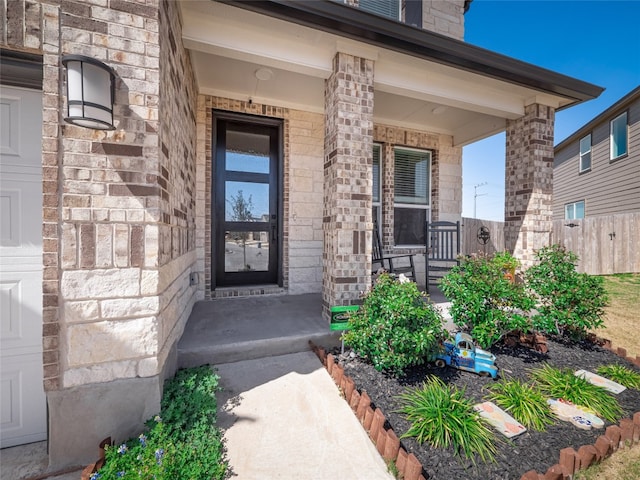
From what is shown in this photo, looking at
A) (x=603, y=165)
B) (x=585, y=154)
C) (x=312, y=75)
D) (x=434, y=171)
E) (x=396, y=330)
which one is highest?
(x=585, y=154)

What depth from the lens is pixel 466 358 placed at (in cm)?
226

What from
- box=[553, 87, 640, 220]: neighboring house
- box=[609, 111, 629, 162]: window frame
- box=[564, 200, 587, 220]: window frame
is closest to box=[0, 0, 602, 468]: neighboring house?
box=[553, 87, 640, 220]: neighboring house

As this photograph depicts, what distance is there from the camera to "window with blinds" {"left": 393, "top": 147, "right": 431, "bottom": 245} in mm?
4953

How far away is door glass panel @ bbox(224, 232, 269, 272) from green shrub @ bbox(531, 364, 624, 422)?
329cm

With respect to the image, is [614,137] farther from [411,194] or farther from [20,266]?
[20,266]

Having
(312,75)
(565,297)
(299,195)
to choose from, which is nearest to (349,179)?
(312,75)

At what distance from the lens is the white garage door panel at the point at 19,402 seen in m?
1.58

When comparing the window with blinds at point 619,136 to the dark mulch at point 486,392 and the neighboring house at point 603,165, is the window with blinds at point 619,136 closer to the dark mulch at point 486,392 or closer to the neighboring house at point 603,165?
the neighboring house at point 603,165

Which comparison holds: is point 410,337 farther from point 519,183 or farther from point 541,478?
point 519,183

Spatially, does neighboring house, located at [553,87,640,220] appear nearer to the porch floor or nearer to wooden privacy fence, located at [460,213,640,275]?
wooden privacy fence, located at [460,213,640,275]

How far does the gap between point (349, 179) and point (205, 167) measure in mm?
1981

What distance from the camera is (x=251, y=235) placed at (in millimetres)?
4000

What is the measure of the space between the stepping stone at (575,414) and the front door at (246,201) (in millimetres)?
3180

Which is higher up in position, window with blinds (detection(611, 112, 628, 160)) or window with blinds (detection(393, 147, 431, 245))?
window with blinds (detection(611, 112, 628, 160))
